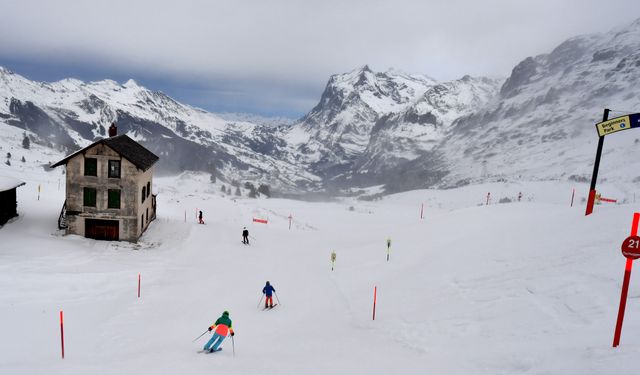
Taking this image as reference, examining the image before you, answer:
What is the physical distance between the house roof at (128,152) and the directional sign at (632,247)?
1295 inches

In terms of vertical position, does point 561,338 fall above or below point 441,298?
above

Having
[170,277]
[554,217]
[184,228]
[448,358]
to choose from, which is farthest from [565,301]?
[184,228]

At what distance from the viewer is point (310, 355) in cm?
1412

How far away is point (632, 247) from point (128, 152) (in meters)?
35.3

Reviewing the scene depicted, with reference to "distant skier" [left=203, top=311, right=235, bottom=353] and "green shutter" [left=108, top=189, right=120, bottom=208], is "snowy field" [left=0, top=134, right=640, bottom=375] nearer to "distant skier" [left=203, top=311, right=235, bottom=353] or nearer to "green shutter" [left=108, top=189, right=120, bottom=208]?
"distant skier" [left=203, top=311, right=235, bottom=353]

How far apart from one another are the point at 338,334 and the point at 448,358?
194 inches

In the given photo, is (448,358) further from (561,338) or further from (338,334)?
(338,334)

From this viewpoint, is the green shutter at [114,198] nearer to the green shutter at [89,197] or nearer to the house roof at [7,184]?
the green shutter at [89,197]

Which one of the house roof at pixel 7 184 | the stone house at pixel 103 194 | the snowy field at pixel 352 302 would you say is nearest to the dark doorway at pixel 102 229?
the stone house at pixel 103 194

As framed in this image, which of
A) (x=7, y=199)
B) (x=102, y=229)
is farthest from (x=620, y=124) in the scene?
(x=7, y=199)

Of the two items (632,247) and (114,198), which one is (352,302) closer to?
(632,247)

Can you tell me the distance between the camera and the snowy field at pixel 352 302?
12.4m

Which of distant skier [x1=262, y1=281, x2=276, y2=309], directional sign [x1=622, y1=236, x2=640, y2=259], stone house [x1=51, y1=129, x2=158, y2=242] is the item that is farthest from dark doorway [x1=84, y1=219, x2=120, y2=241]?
directional sign [x1=622, y1=236, x2=640, y2=259]

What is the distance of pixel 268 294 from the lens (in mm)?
20141
